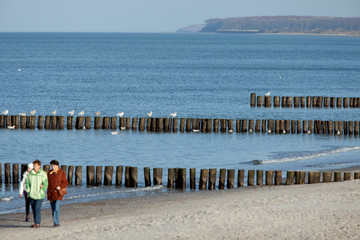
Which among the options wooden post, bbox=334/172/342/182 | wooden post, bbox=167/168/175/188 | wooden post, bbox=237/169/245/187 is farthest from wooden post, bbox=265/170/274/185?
wooden post, bbox=167/168/175/188

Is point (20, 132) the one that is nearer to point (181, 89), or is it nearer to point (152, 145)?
point (152, 145)

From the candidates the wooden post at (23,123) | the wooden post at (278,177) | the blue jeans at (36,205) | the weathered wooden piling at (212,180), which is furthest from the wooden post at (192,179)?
the wooden post at (23,123)

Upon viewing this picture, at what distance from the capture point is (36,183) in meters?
→ 15.7

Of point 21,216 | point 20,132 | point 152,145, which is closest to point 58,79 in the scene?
point 20,132

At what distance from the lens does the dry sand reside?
15.3 metres

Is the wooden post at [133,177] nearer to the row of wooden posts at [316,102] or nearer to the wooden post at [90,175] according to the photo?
the wooden post at [90,175]

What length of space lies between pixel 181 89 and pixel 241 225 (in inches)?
2339

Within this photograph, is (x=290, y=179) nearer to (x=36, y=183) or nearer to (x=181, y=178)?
(x=181, y=178)

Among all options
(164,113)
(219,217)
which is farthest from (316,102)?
(219,217)

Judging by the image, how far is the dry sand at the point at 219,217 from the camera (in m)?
15.3

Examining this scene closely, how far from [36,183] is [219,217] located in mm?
4898

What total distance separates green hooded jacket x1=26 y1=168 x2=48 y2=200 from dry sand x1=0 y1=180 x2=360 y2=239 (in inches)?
41.3

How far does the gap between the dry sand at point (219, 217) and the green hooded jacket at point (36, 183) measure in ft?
3.44

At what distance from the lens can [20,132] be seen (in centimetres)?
4025
